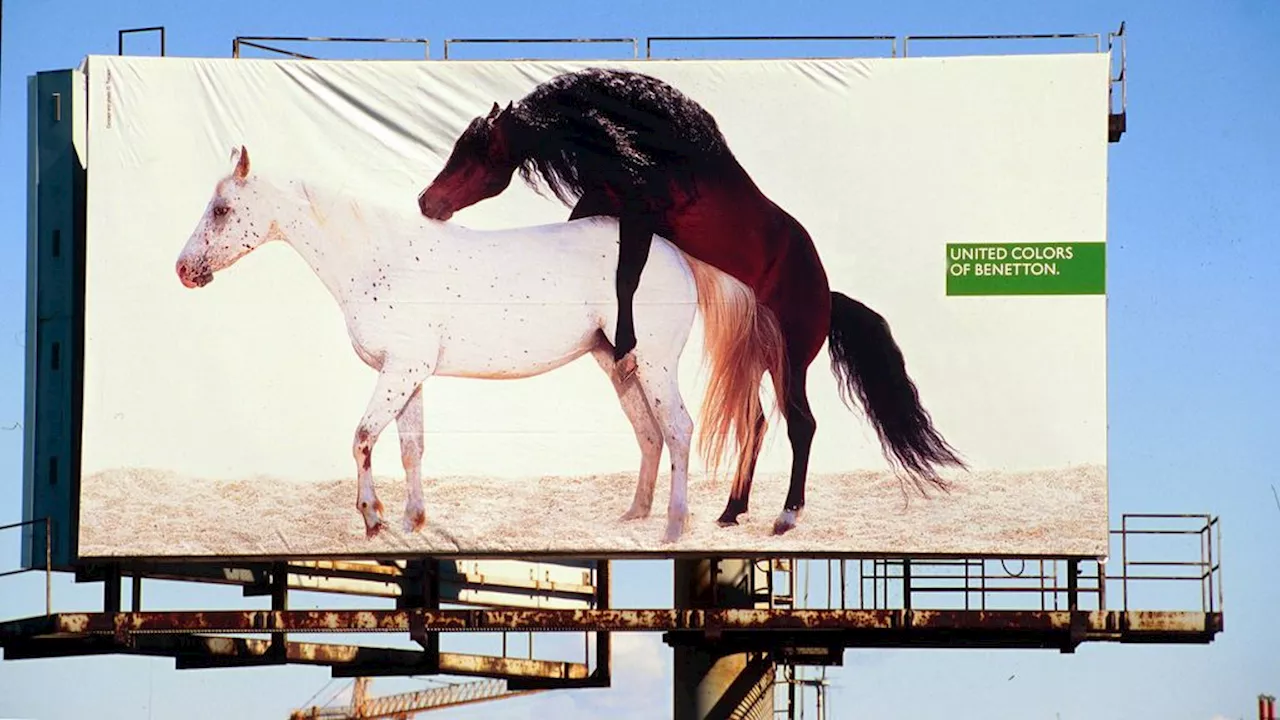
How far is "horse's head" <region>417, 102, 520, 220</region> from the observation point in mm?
28562

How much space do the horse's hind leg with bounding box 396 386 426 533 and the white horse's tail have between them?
10.7 ft

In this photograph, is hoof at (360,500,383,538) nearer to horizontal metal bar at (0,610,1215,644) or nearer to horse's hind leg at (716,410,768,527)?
horizontal metal bar at (0,610,1215,644)

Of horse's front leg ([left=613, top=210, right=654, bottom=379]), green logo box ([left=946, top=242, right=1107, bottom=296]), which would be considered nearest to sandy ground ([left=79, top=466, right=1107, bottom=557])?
horse's front leg ([left=613, top=210, right=654, bottom=379])

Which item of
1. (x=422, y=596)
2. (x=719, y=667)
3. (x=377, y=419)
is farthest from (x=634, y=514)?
(x=422, y=596)

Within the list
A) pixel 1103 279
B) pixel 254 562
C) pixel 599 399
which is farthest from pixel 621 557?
pixel 1103 279

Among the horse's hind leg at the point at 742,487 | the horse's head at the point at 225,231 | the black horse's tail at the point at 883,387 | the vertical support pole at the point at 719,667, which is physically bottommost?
the vertical support pole at the point at 719,667

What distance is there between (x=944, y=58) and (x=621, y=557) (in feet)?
22.6

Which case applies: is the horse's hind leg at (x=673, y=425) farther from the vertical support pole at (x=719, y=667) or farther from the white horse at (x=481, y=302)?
the vertical support pole at (x=719, y=667)

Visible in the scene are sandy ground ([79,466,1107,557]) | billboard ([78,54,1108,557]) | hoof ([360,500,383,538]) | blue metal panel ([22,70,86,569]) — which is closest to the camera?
sandy ground ([79,466,1107,557])

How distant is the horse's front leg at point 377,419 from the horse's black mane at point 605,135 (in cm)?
272

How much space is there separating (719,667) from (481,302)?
5618 millimetres

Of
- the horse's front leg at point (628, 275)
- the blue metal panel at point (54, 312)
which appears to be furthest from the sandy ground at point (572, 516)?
the horse's front leg at point (628, 275)

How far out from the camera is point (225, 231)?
28.7 m

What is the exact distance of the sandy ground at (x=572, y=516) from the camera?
27953mm
